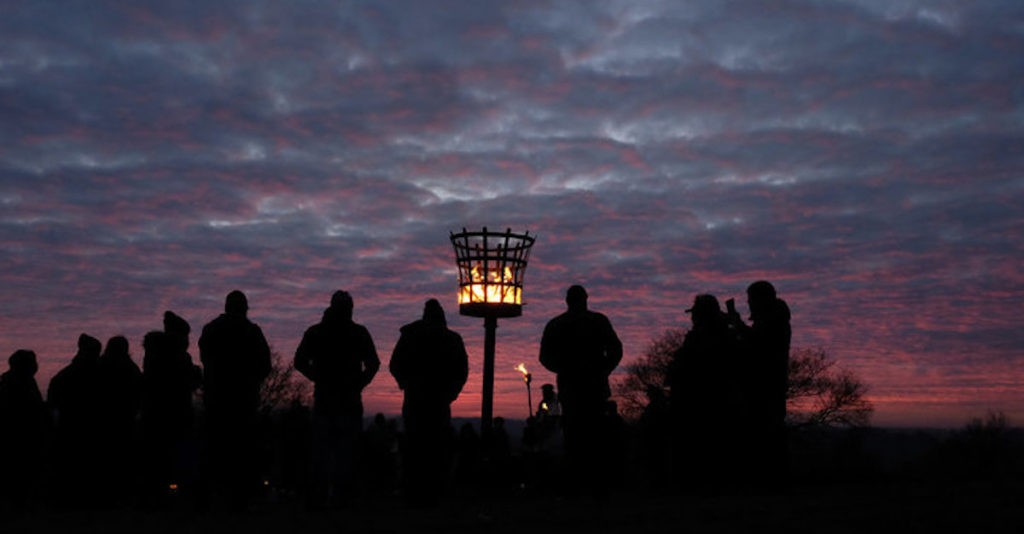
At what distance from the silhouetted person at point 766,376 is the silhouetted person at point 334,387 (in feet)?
11.7

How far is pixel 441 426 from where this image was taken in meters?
9.30

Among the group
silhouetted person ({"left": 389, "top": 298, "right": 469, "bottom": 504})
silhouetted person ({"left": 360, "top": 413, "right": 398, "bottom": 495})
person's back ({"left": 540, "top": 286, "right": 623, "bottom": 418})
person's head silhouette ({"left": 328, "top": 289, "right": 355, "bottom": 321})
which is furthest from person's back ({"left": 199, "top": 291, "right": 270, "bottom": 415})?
silhouetted person ({"left": 360, "top": 413, "right": 398, "bottom": 495})

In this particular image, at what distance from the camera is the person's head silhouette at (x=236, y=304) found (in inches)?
333

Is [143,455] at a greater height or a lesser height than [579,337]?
lesser

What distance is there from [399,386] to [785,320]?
369 centimetres

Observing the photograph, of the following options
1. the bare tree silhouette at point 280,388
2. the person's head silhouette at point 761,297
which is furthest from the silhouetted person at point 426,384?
the bare tree silhouette at point 280,388

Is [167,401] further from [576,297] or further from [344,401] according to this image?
[576,297]

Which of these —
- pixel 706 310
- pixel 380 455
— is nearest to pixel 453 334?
pixel 706 310

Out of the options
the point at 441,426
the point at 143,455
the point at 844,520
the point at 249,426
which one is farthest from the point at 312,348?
the point at 844,520

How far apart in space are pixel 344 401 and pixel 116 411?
306 cm

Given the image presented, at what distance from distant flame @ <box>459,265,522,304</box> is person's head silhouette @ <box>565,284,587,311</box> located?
516 centimetres

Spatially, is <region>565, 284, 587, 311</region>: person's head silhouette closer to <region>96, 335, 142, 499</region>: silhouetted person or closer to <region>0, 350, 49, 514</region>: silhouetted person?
<region>96, 335, 142, 499</region>: silhouetted person

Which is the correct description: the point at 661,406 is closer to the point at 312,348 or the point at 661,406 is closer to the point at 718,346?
the point at 718,346

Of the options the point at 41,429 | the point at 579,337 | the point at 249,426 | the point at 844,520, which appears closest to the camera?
the point at 844,520
